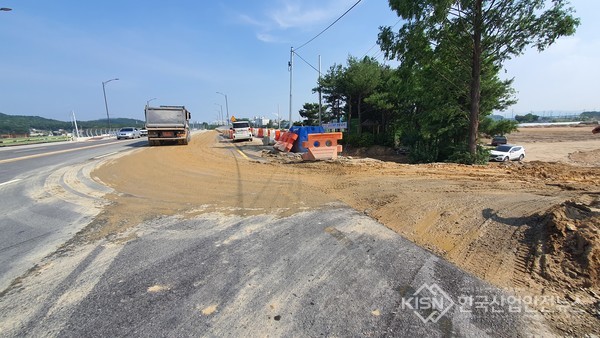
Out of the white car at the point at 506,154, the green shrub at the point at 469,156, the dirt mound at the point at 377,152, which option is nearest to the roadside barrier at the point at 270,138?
the dirt mound at the point at 377,152

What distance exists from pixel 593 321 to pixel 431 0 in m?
13.2

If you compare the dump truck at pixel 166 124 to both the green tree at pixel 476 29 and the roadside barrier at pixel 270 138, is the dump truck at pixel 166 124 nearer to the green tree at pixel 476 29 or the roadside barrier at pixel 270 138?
the roadside barrier at pixel 270 138

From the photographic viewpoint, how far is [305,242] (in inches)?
156

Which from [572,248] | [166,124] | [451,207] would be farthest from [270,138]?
[572,248]

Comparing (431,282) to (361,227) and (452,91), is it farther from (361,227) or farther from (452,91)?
(452,91)

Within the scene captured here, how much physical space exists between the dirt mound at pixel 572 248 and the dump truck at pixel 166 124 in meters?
21.9

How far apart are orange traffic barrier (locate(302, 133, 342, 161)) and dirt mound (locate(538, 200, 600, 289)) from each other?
785cm

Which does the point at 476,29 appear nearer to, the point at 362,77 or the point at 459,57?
the point at 459,57

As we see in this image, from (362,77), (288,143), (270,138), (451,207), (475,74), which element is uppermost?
(362,77)

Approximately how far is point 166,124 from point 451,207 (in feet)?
69.0

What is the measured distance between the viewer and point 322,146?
11297 millimetres

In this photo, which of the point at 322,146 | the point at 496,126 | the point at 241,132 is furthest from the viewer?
the point at 241,132

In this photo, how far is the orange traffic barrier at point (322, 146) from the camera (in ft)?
36.7

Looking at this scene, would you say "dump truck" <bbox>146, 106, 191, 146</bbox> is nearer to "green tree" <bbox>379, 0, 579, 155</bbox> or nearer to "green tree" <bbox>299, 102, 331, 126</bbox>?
"green tree" <bbox>379, 0, 579, 155</bbox>
